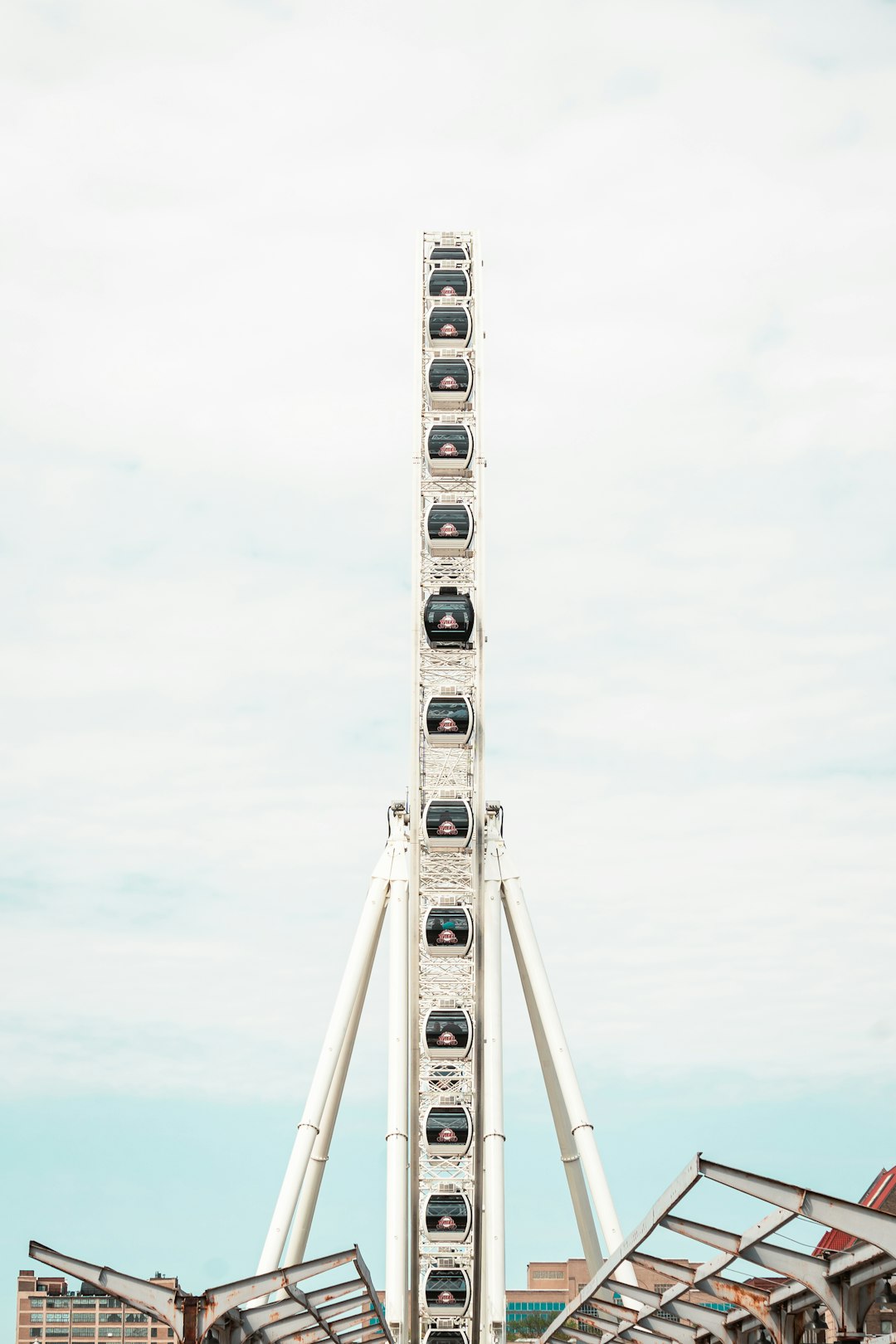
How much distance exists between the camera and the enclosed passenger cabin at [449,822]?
6525 centimetres

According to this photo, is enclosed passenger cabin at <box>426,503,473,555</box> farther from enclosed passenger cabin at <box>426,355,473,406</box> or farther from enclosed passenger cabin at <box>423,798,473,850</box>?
enclosed passenger cabin at <box>423,798,473,850</box>

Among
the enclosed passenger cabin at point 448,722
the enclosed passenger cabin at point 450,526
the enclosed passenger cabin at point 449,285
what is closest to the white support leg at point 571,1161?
the enclosed passenger cabin at point 448,722

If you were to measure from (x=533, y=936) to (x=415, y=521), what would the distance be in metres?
13.9

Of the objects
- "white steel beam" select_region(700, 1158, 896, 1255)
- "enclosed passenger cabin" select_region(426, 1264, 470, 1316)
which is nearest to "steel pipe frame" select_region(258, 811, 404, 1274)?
"enclosed passenger cabin" select_region(426, 1264, 470, 1316)

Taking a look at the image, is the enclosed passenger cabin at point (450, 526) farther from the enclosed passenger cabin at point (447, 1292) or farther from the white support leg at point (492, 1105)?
the enclosed passenger cabin at point (447, 1292)

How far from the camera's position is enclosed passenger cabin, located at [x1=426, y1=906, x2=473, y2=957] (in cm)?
6512

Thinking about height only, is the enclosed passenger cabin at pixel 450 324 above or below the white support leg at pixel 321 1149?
above

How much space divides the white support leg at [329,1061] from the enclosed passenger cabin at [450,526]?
993cm

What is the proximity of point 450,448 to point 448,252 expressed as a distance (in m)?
7.00

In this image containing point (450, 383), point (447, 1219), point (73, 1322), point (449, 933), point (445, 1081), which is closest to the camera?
point (447, 1219)

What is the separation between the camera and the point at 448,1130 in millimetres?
63562

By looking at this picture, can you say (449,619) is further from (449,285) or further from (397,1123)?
(397,1123)

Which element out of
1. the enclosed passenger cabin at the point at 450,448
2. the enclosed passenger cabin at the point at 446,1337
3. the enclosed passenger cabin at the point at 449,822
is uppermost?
the enclosed passenger cabin at the point at 450,448

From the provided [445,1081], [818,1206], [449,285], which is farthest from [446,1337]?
[818,1206]
